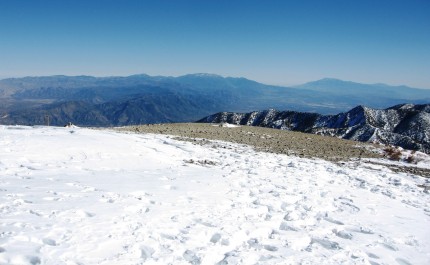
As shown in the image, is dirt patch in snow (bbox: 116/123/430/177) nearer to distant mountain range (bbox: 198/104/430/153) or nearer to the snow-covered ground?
the snow-covered ground

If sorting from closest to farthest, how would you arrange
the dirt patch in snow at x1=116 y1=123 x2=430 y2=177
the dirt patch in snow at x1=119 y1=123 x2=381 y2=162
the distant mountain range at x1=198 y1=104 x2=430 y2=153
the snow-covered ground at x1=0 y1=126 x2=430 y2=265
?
the snow-covered ground at x1=0 y1=126 x2=430 y2=265
the dirt patch in snow at x1=116 y1=123 x2=430 y2=177
the dirt patch in snow at x1=119 y1=123 x2=381 y2=162
the distant mountain range at x1=198 y1=104 x2=430 y2=153

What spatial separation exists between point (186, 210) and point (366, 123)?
66.2 metres

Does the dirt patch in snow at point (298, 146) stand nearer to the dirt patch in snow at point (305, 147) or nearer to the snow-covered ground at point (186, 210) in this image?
the dirt patch in snow at point (305, 147)

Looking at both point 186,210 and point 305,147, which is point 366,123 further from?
point 186,210

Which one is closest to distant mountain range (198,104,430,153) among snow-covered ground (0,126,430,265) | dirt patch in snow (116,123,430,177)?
dirt patch in snow (116,123,430,177)

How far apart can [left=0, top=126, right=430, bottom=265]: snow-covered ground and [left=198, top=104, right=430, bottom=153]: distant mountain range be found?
4343 centimetres

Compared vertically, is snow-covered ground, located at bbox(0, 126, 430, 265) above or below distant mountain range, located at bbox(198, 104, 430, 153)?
above

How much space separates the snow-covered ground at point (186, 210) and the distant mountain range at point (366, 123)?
142ft

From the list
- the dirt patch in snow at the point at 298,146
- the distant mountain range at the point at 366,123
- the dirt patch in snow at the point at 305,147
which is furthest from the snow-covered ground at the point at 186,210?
the distant mountain range at the point at 366,123

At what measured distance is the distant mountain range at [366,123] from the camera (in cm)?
5691

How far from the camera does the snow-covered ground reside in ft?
23.6

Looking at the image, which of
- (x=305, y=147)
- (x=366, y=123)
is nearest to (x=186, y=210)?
(x=305, y=147)

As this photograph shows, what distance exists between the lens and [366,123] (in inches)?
2670

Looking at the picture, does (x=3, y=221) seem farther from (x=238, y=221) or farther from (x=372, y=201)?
(x=372, y=201)
